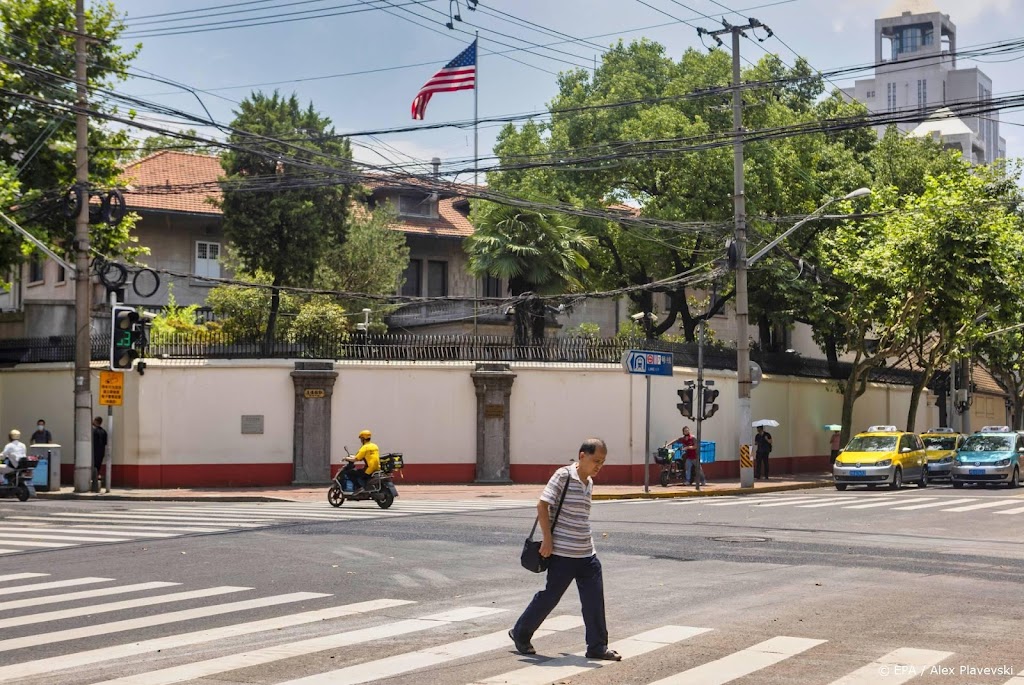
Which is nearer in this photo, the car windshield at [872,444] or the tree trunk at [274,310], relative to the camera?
the car windshield at [872,444]

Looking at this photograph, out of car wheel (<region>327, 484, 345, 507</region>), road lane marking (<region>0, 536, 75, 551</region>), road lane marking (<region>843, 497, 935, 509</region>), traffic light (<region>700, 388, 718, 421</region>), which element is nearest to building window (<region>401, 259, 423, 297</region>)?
traffic light (<region>700, 388, 718, 421</region>)

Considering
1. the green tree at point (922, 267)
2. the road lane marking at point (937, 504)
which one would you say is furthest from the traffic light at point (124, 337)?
the green tree at point (922, 267)

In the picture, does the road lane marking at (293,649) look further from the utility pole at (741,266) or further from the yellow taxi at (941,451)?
the yellow taxi at (941,451)

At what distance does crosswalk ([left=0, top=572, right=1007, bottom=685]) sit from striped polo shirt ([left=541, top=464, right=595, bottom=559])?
33.0 inches

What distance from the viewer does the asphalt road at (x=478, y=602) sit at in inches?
355

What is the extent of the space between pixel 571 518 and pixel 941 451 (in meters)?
36.1

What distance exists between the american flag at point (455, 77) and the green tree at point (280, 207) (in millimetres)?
11878

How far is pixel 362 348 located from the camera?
3556 cm

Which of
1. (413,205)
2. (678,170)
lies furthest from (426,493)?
(413,205)

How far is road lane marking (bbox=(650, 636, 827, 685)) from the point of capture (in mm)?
8586

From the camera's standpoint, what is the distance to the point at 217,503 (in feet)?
93.4

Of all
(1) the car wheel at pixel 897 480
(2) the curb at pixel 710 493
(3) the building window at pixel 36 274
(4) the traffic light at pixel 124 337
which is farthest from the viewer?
(3) the building window at pixel 36 274

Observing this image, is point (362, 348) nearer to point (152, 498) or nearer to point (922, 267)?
point (152, 498)

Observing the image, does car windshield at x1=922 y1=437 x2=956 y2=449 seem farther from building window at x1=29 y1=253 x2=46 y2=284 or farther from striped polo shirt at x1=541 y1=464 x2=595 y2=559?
striped polo shirt at x1=541 y1=464 x2=595 y2=559
